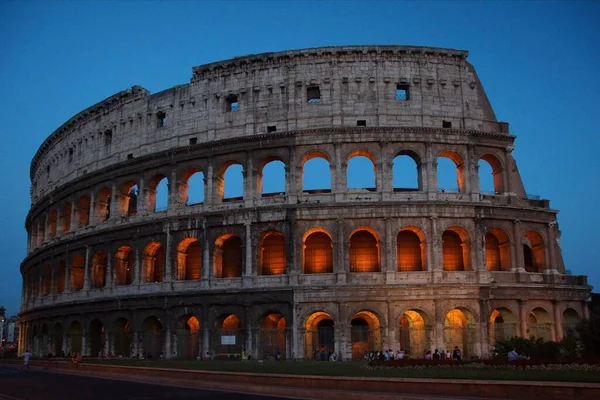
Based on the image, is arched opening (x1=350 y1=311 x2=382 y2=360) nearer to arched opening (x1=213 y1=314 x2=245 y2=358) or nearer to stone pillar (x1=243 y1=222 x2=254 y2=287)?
arched opening (x1=213 y1=314 x2=245 y2=358)

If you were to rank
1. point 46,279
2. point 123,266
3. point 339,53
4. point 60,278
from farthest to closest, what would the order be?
1. point 46,279
2. point 60,278
3. point 123,266
4. point 339,53

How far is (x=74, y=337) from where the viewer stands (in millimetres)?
40844

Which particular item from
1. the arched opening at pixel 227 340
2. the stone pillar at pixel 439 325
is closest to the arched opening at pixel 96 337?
the arched opening at pixel 227 340

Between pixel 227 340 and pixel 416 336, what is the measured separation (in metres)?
9.69

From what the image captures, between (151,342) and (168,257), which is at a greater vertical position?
(168,257)

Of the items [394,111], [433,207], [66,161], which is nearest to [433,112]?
[394,111]

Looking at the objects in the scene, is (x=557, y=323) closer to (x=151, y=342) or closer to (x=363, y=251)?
(x=363, y=251)

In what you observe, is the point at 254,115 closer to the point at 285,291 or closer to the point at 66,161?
the point at 285,291

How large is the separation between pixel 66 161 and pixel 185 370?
91.9 feet

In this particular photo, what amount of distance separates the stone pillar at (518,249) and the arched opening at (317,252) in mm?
9899

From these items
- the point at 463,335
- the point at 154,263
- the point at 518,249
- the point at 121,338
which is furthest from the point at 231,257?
the point at 518,249

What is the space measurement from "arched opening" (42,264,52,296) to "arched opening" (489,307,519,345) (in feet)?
104

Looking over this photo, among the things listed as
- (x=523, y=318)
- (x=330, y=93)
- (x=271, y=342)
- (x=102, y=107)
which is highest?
(x=102, y=107)

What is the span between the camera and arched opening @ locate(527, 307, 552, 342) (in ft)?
107
